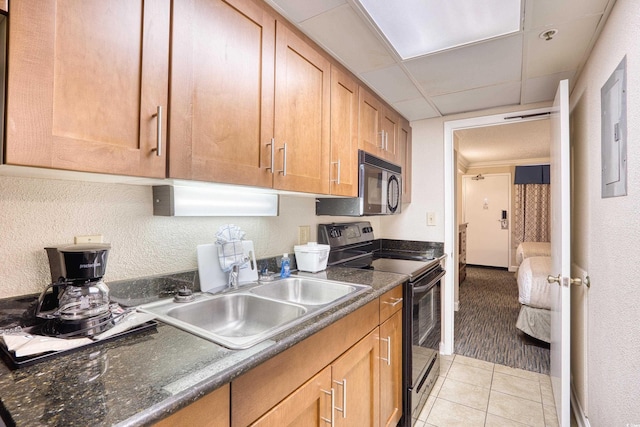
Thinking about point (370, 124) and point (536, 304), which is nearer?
point (370, 124)

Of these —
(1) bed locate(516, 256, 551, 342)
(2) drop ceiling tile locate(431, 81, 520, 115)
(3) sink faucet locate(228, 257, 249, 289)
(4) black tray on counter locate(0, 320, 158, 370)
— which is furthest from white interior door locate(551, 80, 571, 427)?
(4) black tray on counter locate(0, 320, 158, 370)

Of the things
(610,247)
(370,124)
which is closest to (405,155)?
(370,124)

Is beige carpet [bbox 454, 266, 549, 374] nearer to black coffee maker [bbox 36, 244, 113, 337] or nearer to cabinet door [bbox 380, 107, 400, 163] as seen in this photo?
cabinet door [bbox 380, 107, 400, 163]

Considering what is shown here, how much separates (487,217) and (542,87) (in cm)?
521

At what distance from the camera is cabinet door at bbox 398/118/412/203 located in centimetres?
263

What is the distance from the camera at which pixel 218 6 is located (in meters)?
1.06

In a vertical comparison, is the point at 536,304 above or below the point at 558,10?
below

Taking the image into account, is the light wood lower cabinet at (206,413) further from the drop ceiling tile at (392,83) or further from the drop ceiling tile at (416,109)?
the drop ceiling tile at (416,109)

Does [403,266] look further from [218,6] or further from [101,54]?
[101,54]

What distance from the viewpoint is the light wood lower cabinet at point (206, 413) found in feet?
2.04

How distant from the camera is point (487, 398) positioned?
208 centimetres

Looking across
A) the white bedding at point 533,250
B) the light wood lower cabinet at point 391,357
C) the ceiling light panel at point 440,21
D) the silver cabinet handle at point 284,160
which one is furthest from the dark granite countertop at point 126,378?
the white bedding at point 533,250

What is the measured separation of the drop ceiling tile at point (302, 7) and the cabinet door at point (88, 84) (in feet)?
1.70

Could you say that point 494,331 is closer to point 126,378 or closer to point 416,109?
point 416,109
